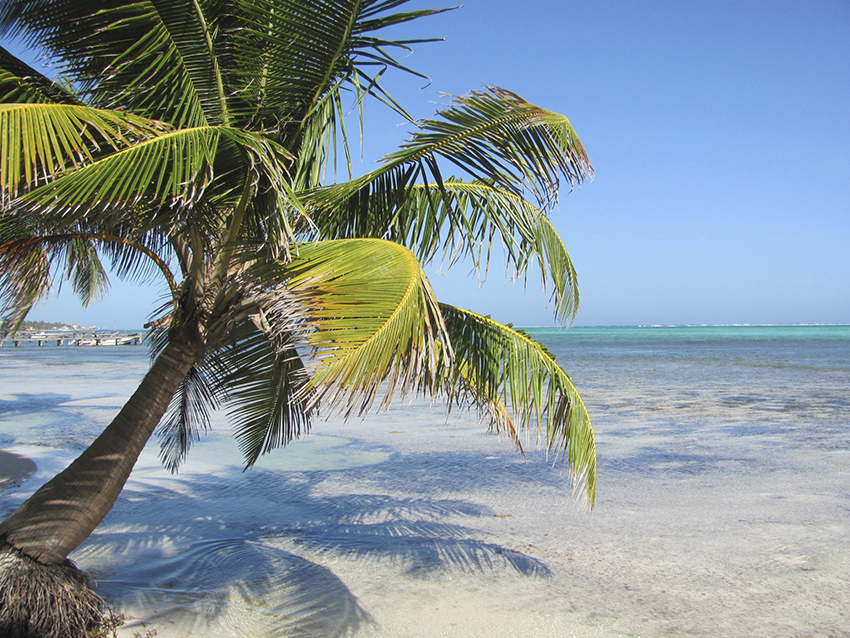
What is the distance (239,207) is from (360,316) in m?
1.15

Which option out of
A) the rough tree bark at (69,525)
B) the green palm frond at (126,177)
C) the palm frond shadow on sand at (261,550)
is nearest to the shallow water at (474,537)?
the palm frond shadow on sand at (261,550)

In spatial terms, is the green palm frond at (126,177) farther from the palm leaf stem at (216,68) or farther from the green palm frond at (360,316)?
the palm leaf stem at (216,68)

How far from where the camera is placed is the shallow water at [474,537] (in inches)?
169

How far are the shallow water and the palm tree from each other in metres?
0.97

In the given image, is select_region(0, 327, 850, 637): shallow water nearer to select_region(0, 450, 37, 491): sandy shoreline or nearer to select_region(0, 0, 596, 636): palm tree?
select_region(0, 450, 37, 491): sandy shoreline

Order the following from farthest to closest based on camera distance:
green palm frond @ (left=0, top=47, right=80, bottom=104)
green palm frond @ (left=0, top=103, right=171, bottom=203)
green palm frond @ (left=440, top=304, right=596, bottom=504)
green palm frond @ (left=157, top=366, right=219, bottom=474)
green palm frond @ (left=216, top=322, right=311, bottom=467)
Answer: green palm frond @ (left=157, top=366, right=219, bottom=474) < green palm frond @ (left=216, top=322, right=311, bottom=467) < green palm frond @ (left=440, top=304, right=596, bottom=504) < green palm frond @ (left=0, top=47, right=80, bottom=104) < green palm frond @ (left=0, top=103, right=171, bottom=203)

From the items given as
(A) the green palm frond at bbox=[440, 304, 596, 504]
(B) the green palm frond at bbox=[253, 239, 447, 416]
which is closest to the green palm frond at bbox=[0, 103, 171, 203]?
(B) the green palm frond at bbox=[253, 239, 447, 416]

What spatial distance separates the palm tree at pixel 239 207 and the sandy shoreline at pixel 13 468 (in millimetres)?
3935

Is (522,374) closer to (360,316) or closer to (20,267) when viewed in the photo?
(360,316)

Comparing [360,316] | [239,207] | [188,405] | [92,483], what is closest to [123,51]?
[239,207]

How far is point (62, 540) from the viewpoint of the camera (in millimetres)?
3590

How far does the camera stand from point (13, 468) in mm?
8016

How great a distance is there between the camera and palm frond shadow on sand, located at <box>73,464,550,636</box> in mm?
4250

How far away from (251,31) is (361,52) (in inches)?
23.2
